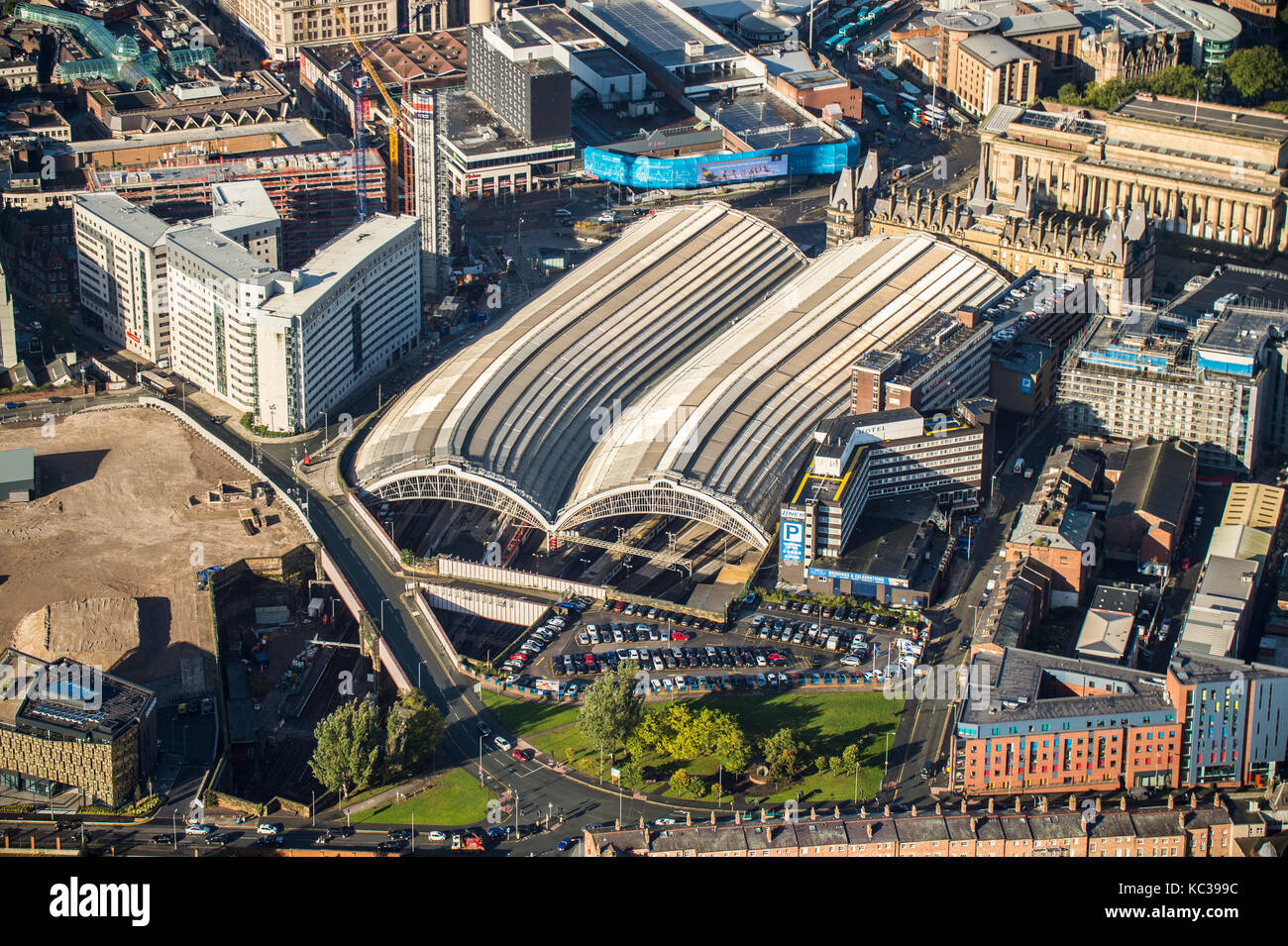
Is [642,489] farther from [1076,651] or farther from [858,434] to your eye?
[1076,651]

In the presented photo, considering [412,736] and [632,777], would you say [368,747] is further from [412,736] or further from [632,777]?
[632,777]

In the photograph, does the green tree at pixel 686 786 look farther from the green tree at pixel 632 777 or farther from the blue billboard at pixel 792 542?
the blue billboard at pixel 792 542

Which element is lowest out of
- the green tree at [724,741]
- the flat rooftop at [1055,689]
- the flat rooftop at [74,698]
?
the flat rooftop at [74,698]

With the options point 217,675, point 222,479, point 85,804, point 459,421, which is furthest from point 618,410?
point 85,804
